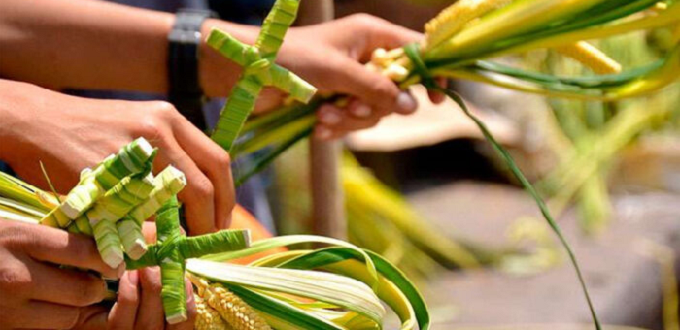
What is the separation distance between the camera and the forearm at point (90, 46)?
109 centimetres

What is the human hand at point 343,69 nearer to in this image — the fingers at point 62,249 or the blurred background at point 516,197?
the blurred background at point 516,197

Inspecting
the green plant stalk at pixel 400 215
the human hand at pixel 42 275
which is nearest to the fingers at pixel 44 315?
the human hand at pixel 42 275

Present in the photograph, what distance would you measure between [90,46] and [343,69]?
0.27 meters

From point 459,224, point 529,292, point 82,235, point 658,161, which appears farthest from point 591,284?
point 82,235

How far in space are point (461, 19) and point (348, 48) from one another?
0.54 ft

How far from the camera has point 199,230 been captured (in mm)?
888

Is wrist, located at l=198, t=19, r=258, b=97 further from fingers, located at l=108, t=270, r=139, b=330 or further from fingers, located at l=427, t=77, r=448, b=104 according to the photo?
fingers, located at l=108, t=270, r=139, b=330

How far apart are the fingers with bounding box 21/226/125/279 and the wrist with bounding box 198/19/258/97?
50 centimetres

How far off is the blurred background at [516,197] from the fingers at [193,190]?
70 cm

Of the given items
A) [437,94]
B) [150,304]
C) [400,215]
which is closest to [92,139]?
[150,304]

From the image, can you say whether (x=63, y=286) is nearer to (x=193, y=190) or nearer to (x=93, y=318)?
(x=93, y=318)

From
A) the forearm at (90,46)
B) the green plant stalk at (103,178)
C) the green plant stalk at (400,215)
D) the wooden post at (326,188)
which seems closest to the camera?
the green plant stalk at (103,178)

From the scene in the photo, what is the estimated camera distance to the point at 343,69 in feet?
4.00

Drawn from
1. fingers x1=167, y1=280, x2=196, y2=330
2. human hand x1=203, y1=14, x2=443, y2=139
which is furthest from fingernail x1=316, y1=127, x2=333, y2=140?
fingers x1=167, y1=280, x2=196, y2=330
